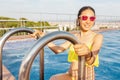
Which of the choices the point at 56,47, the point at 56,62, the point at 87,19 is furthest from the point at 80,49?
the point at 56,62

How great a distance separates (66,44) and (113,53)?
30.9 ft

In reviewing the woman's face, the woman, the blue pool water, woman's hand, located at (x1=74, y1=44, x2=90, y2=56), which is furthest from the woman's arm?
the blue pool water

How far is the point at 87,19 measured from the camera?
2.94m

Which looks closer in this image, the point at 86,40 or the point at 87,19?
the point at 87,19

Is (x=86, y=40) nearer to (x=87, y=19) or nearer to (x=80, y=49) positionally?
(x=87, y=19)

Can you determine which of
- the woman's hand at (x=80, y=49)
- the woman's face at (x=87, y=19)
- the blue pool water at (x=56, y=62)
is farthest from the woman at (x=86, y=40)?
the blue pool water at (x=56, y=62)

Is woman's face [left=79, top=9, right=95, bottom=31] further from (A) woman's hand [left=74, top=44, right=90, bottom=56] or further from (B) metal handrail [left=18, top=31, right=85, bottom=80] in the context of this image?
(B) metal handrail [left=18, top=31, right=85, bottom=80]

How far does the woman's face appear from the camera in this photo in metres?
2.90

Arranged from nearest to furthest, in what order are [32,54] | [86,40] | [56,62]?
[32,54]
[86,40]
[56,62]

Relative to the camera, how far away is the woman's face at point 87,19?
290cm

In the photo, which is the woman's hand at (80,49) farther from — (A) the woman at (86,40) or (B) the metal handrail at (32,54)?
(A) the woman at (86,40)

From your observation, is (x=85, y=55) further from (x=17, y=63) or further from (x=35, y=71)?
(x=17, y=63)

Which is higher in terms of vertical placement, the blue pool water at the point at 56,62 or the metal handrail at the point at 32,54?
the metal handrail at the point at 32,54

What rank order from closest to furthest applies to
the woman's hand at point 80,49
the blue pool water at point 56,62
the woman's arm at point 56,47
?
the woman's hand at point 80,49, the woman's arm at point 56,47, the blue pool water at point 56,62
